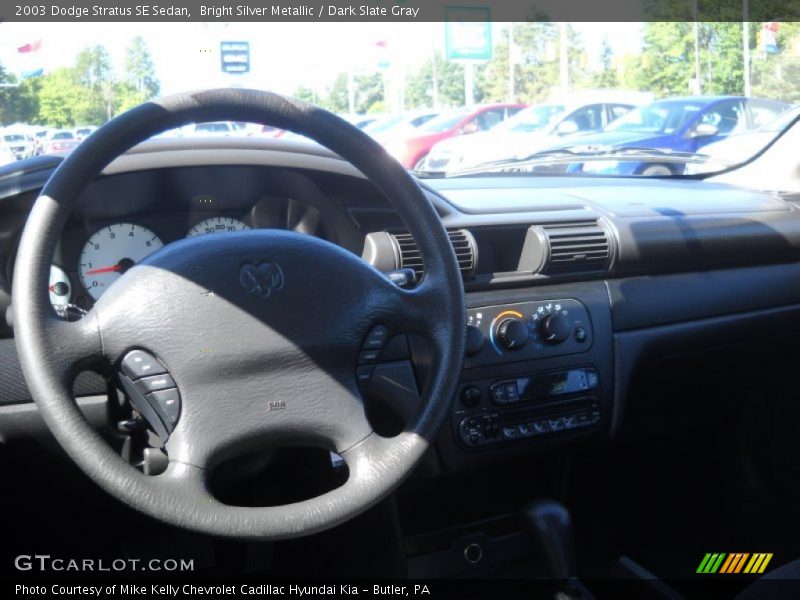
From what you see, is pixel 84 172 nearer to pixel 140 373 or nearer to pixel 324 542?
pixel 140 373

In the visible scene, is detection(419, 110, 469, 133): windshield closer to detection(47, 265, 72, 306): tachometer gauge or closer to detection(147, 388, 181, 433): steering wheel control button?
detection(47, 265, 72, 306): tachometer gauge

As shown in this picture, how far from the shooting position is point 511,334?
241 centimetres

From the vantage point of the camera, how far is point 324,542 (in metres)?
2.60

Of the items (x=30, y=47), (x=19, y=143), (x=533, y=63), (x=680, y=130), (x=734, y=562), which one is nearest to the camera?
(x=30, y=47)

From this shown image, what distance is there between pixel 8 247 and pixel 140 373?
679 mm

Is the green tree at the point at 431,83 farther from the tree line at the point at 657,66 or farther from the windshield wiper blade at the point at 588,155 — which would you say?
the windshield wiper blade at the point at 588,155

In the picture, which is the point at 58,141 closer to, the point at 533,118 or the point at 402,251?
the point at 402,251

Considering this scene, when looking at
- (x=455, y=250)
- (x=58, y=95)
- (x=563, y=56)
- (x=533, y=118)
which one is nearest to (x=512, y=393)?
(x=455, y=250)

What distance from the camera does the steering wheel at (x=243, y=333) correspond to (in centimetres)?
155

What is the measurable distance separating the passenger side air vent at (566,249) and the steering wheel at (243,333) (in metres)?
0.77

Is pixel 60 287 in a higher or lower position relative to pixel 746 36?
lower

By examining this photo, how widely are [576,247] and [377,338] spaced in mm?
938

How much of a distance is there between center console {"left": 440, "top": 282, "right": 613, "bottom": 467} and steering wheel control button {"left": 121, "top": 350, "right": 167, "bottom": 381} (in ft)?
2.95

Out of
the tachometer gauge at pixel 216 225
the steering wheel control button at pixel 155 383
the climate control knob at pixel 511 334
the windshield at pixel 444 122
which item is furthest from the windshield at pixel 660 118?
the windshield at pixel 444 122
